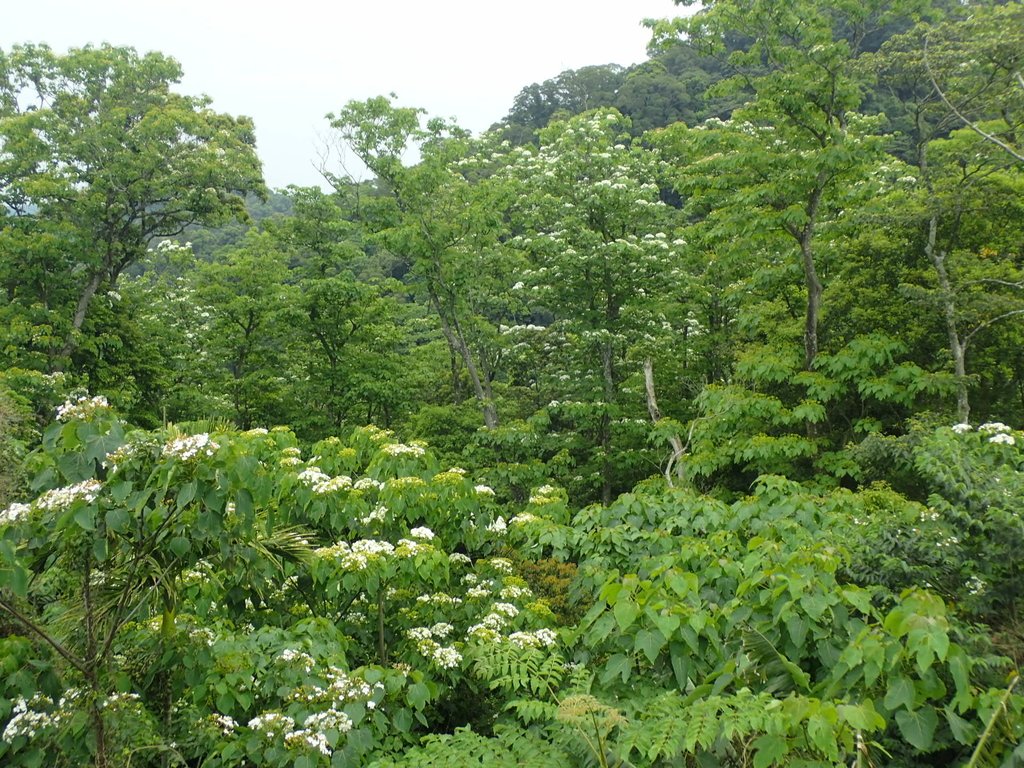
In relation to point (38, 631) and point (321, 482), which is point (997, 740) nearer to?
point (38, 631)

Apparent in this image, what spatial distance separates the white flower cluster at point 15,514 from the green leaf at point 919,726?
3.70 metres

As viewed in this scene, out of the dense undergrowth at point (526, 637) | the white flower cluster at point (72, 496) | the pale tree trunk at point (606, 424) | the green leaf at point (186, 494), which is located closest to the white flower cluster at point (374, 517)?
the dense undergrowth at point (526, 637)

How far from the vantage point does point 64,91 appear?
45.5ft

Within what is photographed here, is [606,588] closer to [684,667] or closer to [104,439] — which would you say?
[684,667]

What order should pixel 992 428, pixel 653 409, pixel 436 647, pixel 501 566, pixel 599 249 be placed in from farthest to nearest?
pixel 599 249 → pixel 653 409 → pixel 501 566 → pixel 992 428 → pixel 436 647

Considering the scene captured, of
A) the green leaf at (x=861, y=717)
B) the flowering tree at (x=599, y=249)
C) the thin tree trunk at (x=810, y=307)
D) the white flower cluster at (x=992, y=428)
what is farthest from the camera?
the flowering tree at (x=599, y=249)

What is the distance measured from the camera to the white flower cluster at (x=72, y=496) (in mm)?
2799

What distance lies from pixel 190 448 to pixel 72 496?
0.51 metres

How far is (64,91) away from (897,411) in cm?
1707

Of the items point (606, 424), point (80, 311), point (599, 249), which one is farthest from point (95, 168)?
point (606, 424)

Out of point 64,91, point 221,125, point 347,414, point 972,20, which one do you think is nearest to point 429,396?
point 347,414

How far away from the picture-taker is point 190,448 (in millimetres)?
2887

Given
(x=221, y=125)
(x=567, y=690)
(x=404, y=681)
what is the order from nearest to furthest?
(x=567, y=690)
(x=404, y=681)
(x=221, y=125)

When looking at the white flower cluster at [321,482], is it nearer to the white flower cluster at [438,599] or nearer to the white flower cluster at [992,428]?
the white flower cluster at [438,599]
